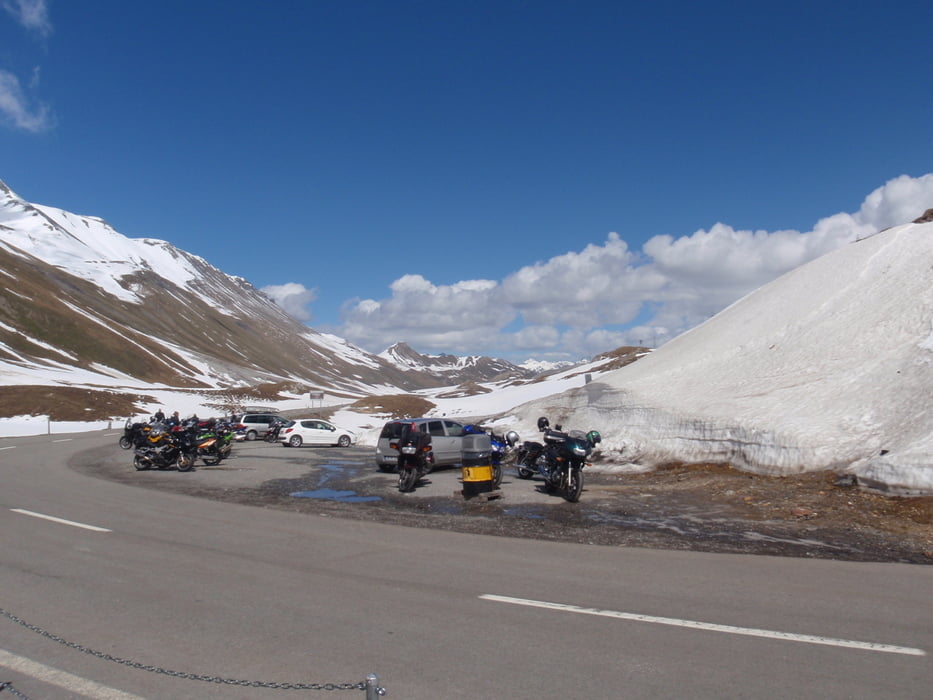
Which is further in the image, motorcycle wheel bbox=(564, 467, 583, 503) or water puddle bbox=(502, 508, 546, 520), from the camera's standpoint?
motorcycle wheel bbox=(564, 467, 583, 503)

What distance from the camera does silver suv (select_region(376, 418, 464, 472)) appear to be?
20.5m

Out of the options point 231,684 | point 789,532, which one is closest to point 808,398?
point 789,532

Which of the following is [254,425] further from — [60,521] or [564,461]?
[564,461]

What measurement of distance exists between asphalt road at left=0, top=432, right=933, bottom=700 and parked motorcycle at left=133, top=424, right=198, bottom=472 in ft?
35.5

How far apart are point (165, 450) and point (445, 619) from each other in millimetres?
17204

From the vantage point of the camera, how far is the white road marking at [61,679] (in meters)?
4.57

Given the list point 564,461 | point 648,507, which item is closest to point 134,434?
point 564,461

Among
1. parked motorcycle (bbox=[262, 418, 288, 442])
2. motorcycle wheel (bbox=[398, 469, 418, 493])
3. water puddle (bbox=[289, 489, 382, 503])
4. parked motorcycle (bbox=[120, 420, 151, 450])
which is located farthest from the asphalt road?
parked motorcycle (bbox=[262, 418, 288, 442])

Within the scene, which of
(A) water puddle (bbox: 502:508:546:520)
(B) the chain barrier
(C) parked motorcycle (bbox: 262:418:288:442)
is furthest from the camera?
(C) parked motorcycle (bbox: 262:418:288:442)

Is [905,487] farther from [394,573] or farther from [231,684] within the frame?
[231,684]

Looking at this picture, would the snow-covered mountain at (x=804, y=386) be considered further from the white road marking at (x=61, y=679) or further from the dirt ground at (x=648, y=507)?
the white road marking at (x=61, y=679)

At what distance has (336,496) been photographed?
50.1 feet

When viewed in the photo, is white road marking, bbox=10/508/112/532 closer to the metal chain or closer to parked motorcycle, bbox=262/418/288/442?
the metal chain

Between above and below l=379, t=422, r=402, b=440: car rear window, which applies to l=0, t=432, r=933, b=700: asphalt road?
below
